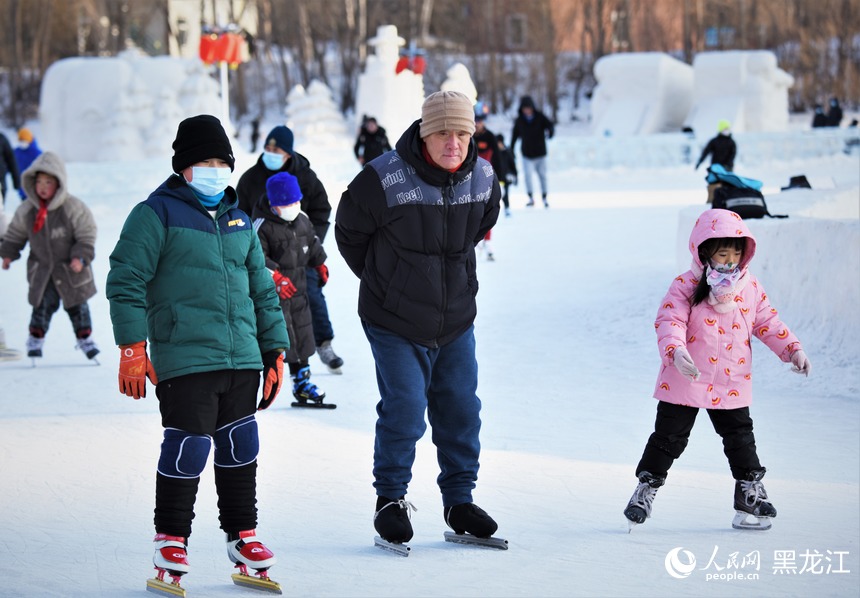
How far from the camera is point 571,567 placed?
365cm

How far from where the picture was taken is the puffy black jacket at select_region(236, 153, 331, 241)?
21.6 ft

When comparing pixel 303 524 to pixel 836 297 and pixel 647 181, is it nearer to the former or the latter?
pixel 836 297

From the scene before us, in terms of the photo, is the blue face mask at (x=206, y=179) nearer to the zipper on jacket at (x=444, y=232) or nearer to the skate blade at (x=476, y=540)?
the zipper on jacket at (x=444, y=232)

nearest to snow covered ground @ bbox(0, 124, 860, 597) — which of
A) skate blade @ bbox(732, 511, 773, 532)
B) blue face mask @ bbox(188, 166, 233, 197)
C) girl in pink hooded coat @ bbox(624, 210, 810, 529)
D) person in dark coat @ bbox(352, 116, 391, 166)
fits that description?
skate blade @ bbox(732, 511, 773, 532)

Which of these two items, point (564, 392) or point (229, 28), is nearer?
point (564, 392)

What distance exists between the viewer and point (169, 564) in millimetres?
3355

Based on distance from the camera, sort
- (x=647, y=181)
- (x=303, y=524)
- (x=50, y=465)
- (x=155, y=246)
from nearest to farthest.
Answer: (x=155, y=246) < (x=303, y=524) < (x=50, y=465) < (x=647, y=181)

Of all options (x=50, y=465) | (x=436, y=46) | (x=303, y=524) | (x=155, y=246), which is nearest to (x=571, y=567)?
(x=303, y=524)

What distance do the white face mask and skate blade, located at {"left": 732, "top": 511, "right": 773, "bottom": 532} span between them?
2.81 m

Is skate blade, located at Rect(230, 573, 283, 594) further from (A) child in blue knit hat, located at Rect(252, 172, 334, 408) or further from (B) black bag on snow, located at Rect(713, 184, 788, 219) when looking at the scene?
(B) black bag on snow, located at Rect(713, 184, 788, 219)

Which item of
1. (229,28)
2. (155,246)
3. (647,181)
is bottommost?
(647,181)

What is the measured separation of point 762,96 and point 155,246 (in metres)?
28.4

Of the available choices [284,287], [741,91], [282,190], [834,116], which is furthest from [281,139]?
[834,116]

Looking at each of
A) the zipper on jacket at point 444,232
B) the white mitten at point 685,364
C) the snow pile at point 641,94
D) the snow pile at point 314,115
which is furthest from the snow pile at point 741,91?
the zipper on jacket at point 444,232
